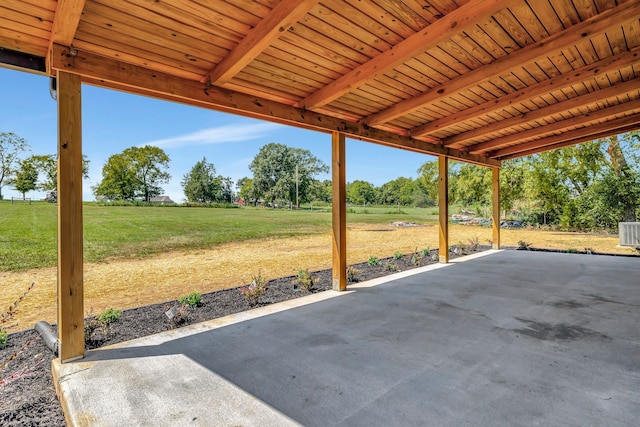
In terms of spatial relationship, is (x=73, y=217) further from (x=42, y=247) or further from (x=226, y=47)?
(x=42, y=247)

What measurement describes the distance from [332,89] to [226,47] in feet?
3.62

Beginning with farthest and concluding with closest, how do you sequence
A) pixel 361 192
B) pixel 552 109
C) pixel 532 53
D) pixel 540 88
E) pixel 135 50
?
1. pixel 361 192
2. pixel 552 109
3. pixel 540 88
4. pixel 532 53
5. pixel 135 50

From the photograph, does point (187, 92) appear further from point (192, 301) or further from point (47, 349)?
point (47, 349)

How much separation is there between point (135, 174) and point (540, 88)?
9419 millimetres

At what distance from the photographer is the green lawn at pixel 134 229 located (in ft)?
14.3

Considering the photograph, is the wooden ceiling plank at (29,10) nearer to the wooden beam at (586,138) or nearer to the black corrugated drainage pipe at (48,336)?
the black corrugated drainage pipe at (48,336)

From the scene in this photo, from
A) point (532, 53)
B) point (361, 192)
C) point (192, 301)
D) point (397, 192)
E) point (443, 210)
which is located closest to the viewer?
point (532, 53)

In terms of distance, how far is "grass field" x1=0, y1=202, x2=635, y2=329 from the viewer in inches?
165

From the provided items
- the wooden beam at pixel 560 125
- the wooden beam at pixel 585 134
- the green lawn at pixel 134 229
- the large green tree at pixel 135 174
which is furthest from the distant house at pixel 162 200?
the wooden beam at pixel 585 134

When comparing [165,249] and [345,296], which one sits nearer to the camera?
[345,296]

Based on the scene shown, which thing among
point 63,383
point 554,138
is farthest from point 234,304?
point 554,138

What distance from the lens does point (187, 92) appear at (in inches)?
105

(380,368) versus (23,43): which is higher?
(23,43)

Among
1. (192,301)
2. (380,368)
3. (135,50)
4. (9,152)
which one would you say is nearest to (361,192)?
(9,152)
